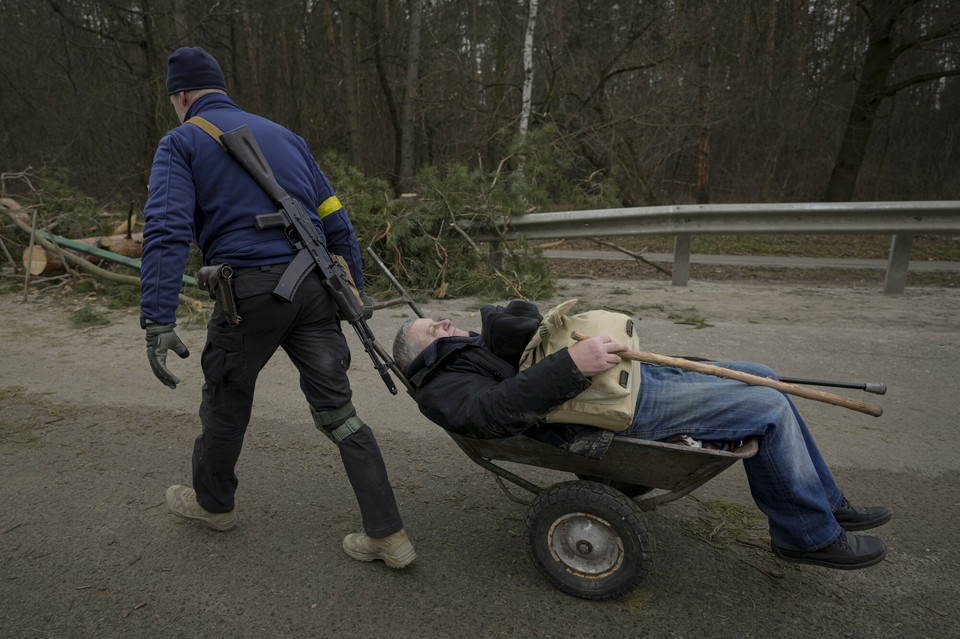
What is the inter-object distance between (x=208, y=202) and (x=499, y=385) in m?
1.41

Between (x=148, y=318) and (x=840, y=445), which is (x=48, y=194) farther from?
(x=840, y=445)

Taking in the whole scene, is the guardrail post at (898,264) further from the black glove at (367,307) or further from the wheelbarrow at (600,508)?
the black glove at (367,307)

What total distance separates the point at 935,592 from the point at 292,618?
2403mm

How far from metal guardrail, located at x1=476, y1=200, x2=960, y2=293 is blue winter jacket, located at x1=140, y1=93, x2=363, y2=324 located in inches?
186

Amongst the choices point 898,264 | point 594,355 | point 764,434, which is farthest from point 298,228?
point 898,264

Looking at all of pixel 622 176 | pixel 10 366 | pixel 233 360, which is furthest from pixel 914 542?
pixel 622 176

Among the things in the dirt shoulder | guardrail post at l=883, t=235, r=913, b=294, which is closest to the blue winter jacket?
the dirt shoulder

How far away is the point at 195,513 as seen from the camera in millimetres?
2873

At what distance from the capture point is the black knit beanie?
8.89 feet

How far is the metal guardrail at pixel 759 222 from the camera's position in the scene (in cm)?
643

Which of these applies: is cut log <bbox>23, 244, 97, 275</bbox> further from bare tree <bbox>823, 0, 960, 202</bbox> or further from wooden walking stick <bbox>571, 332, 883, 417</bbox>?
bare tree <bbox>823, 0, 960, 202</bbox>

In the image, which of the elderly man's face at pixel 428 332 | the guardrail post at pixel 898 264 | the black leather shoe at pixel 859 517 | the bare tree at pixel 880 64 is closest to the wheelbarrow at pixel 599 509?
the elderly man's face at pixel 428 332

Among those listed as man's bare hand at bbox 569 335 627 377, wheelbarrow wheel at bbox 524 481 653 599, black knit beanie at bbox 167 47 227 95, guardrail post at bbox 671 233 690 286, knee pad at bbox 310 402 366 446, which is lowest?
wheelbarrow wheel at bbox 524 481 653 599

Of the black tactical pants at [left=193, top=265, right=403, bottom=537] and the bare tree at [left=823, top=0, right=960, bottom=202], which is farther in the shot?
the bare tree at [left=823, top=0, right=960, bottom=202]
